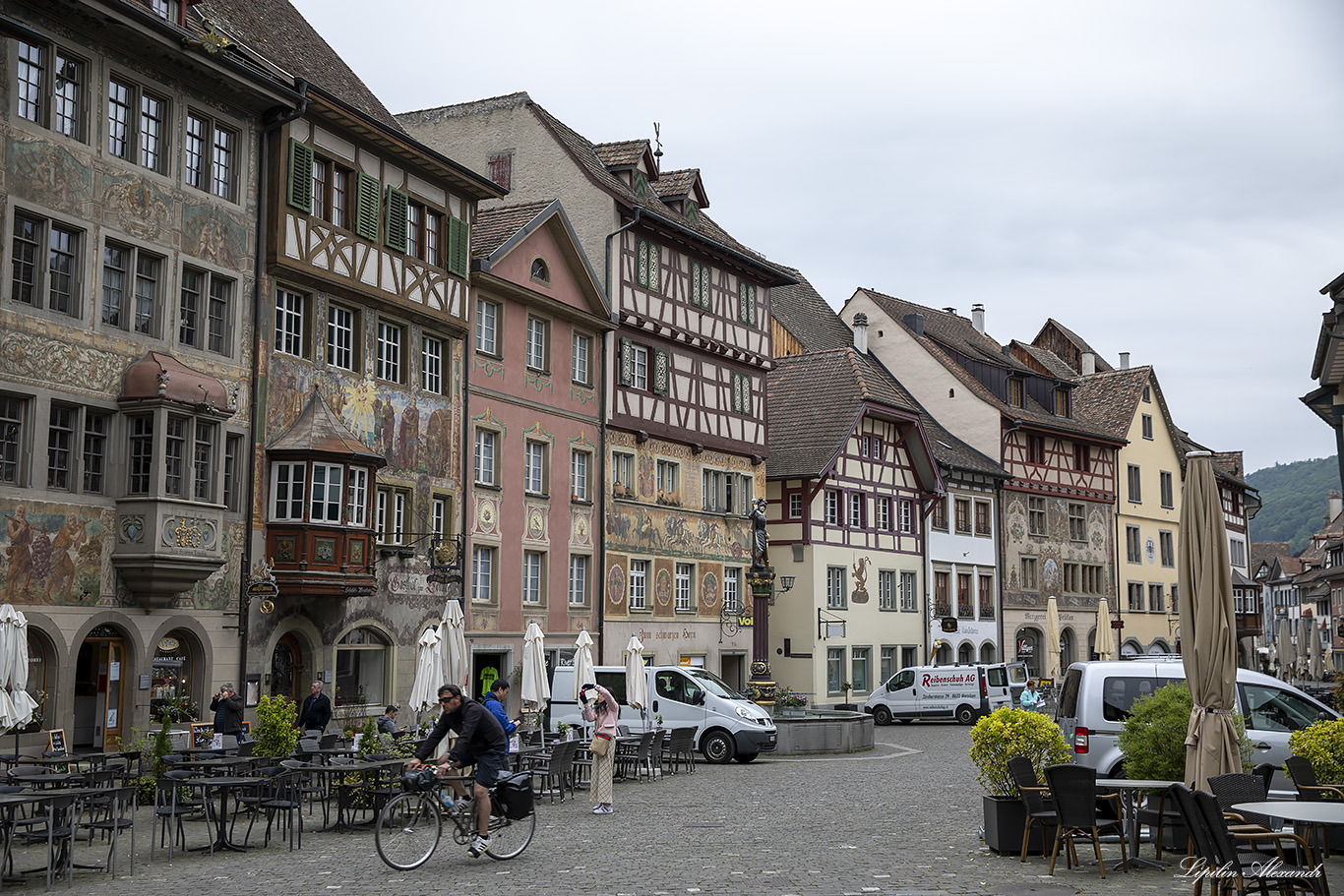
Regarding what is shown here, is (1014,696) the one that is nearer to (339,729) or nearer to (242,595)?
(339,729)

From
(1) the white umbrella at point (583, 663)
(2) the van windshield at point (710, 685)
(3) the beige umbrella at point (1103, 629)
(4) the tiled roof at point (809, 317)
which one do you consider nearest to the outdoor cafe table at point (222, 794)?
(1) the white umbrella at point (583, 663)

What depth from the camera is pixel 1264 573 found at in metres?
106

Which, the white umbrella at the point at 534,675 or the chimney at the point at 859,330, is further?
the chimney at the point at 859,330

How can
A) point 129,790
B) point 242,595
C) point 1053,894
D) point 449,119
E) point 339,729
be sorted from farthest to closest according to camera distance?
point 449,119 < point 339,729 < point 242,595 < point 129,790 < point 1053,894

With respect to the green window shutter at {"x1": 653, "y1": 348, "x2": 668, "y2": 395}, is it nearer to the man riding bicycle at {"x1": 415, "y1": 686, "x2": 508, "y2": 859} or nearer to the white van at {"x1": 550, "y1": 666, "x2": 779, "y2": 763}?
the white van at {"x1": 550, "y1": 666, "x2": 779, "y2": 763}

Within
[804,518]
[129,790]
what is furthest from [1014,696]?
[129,790]

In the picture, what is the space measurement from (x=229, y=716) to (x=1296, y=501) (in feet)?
526

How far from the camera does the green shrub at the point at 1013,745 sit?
43.4ft

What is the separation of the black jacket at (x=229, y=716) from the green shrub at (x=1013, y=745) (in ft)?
37.8

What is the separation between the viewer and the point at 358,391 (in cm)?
2603

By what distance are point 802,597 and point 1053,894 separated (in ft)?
100

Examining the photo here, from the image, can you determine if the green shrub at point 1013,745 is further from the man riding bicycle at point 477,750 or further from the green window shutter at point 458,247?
the green window shutter at point 458,247

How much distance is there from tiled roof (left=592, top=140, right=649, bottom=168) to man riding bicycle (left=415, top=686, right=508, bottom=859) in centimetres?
2633

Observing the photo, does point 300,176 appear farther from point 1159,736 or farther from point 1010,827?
point 1159,736
